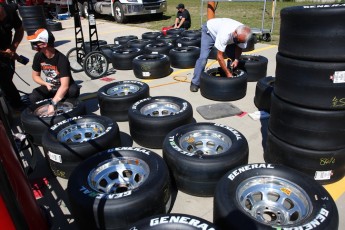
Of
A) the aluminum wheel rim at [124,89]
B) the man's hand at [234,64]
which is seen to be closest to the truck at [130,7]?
the man's hand at [234,64]

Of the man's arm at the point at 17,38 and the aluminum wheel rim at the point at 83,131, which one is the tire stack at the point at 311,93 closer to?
the aluminum wheel rim at the point at 83,131

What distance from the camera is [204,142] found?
3.71m

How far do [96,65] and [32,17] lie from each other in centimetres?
648

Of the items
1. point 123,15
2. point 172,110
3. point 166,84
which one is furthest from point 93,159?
point 123,15

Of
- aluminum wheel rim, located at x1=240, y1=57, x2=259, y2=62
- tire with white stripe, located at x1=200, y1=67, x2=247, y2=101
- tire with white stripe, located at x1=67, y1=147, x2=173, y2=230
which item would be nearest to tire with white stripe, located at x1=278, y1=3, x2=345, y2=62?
tire with white stripe, located at x1=67, y1=147, x2=173, y2=230

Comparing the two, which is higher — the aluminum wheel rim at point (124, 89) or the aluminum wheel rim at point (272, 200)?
the aluminum wheel rim at point (124, 89)

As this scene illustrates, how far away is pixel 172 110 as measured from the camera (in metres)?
4.67

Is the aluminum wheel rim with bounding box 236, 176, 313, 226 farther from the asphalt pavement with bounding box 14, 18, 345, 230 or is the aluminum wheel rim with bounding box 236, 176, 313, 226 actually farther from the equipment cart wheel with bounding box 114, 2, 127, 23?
the equipment cart wheel with bounding box 114, 2, 127, 23

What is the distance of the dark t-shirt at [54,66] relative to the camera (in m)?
4.90

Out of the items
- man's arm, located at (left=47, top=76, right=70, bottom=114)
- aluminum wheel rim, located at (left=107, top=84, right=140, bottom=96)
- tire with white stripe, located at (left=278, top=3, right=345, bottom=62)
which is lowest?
aluminum wheel rim, located at (left=107, top=84, right=140, bottom=96)

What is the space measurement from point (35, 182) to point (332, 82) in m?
3.70

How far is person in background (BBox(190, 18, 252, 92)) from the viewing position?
5.50 meters

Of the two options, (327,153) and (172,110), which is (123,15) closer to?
(172,110)

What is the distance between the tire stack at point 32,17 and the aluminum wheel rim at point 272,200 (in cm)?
1193
